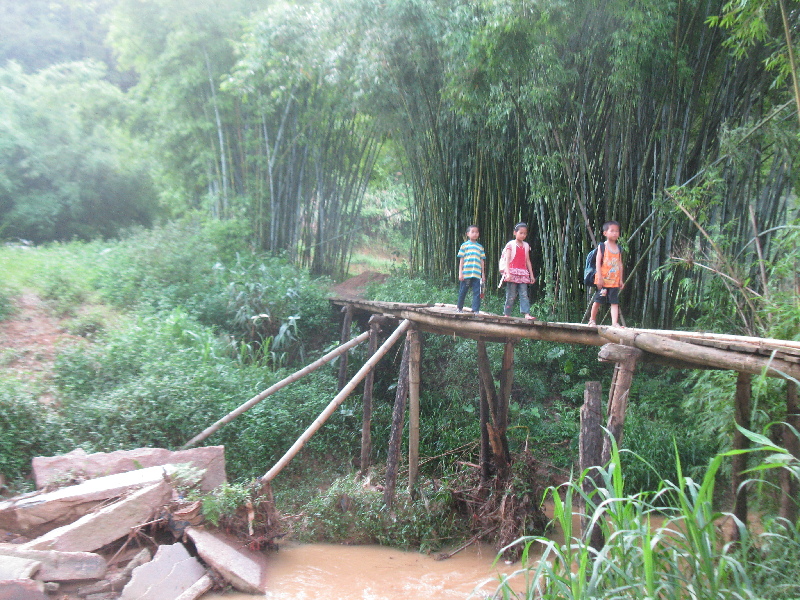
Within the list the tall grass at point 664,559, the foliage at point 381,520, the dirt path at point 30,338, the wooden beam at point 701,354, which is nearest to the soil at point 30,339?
the dirt path at point 30,338

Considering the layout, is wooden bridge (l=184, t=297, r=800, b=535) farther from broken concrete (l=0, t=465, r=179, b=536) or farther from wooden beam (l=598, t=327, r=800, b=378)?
broken concrete (l=0, t=465, r=179, b=536)

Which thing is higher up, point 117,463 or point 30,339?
point 30,339

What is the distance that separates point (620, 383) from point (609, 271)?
137 centimetres

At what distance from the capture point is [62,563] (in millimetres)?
3520

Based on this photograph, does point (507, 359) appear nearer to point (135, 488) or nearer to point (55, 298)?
point (135, 488)

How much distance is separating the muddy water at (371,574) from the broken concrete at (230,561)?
70mm

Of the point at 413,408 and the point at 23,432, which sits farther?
the point at 413,408

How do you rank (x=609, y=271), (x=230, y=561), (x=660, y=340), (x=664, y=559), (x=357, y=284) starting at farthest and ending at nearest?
(x=357, y=284), (x=609, y=271), (x=230, y=561), (x=660, y=340), (x=664, y=559)

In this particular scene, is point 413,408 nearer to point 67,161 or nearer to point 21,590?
point 21,590

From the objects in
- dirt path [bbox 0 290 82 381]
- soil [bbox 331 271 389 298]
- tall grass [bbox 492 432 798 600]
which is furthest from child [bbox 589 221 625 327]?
soil [bbox 331 271 389 298]

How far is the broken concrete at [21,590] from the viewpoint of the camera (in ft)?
10.4

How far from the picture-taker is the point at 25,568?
10.8 ft

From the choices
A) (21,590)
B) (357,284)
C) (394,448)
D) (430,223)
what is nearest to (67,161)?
(357,284)

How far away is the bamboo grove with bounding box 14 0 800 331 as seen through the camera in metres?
5.34
